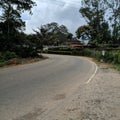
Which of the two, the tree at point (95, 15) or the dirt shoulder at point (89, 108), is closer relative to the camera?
the dirt shoulder at point (89, 108)

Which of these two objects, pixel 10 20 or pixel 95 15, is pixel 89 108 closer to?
pixel 10 20

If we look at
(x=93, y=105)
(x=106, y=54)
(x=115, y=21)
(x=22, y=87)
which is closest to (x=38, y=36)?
(x=106, y=54)

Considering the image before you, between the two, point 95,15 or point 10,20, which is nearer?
point 10,20

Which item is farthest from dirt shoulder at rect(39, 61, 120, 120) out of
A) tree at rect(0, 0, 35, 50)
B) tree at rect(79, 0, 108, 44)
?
tree at rect(79, 0, 108, 44)

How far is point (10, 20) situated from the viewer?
1795 inches

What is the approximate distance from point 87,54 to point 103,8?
66.1 feet

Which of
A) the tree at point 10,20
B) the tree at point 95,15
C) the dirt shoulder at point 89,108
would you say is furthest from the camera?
the tree at point 95,15

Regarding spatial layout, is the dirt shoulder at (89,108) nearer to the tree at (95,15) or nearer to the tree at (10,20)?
the tree at (10,20)

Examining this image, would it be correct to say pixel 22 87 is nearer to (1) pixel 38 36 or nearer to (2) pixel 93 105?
(2) pixel 93 105

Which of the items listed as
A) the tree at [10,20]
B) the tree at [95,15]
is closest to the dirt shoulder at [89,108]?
the tree at [10,20]

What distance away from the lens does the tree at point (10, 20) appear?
4394 cm

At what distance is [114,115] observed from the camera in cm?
834

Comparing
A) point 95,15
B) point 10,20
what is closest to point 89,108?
point 10,20

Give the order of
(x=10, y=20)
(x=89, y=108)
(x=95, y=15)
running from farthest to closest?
1. (x=95, y=15)
2. (x=10, y=20)
3. (x=89, y=108)
